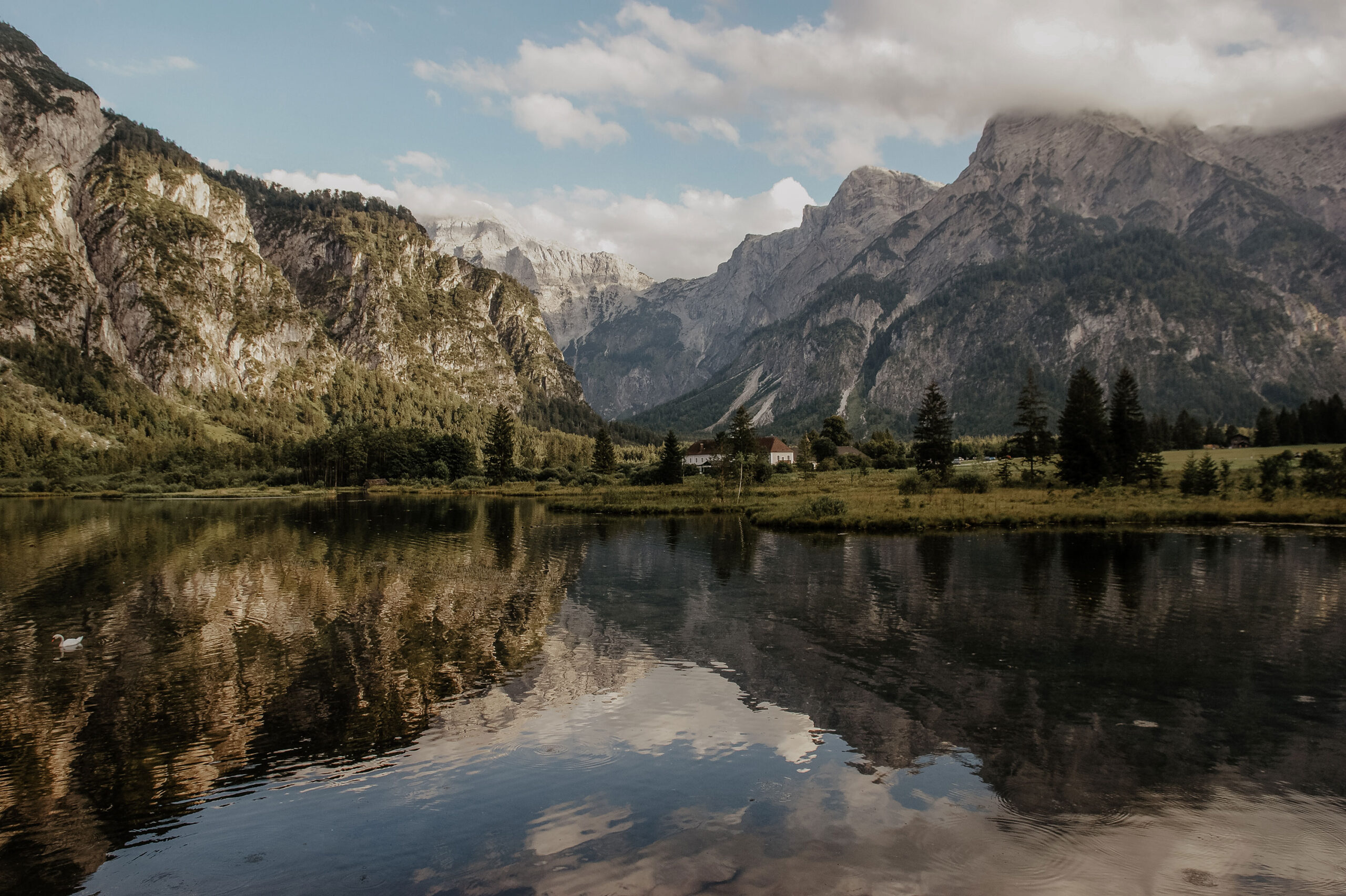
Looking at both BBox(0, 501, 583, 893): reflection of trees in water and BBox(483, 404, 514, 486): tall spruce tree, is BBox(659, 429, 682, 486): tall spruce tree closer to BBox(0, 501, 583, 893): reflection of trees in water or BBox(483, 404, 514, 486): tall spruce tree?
BBox(483, 404, 514, 486): tall spruce tree

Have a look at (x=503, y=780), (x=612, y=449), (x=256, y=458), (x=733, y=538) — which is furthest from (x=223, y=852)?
(x=256, y=458)

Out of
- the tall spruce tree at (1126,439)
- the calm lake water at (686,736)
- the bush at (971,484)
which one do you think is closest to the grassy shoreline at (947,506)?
the bush at (971,484)

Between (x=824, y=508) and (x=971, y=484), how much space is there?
1093 inches

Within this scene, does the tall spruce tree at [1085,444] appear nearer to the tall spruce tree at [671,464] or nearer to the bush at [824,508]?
the bush at [824,508]

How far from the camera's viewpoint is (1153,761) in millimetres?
15430

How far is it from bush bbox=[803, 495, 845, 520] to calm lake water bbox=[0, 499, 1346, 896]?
26.3 metres

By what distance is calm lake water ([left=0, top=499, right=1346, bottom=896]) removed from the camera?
1186 cm

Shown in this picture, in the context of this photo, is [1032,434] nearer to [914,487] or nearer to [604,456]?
[914,487]

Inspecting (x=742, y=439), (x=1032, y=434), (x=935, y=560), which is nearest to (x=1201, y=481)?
(x=1032, y=434)

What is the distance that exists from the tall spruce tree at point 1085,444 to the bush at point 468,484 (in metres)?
101

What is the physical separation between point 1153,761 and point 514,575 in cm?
3189

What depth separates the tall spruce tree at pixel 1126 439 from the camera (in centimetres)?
8350

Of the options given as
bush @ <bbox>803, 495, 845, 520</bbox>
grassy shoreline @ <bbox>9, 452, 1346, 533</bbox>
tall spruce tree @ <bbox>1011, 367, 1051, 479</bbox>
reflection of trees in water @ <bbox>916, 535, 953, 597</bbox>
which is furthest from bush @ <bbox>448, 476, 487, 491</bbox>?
reflection of trees in water @ <bbox>916, 535, 953, 597</bbox>

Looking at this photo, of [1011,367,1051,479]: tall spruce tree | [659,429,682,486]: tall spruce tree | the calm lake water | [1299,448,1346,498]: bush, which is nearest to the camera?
the calm lake water
